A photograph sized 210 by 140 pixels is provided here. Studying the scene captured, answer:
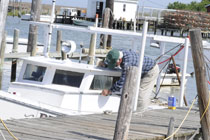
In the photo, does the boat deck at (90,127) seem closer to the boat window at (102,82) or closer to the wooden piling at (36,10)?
the boat window at (102,82)

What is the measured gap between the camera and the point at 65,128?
9.20 metres

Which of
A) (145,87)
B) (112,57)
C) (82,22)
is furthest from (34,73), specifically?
(82,22)

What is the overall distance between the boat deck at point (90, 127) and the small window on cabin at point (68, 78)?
1.42m

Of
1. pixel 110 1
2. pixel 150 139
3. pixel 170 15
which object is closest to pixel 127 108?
pixel 150 139

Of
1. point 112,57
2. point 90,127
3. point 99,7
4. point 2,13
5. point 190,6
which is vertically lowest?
point 90,127

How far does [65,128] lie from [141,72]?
3.22 m

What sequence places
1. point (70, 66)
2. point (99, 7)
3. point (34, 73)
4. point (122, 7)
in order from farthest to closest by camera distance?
point (99, 7) → point (122, 7) → point (34, 73) → point (70, 66)

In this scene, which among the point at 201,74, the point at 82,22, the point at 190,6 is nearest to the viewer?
the point at 201,74

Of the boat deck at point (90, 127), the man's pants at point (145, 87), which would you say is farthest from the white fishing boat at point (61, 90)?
the boat deck at point (90, 127)

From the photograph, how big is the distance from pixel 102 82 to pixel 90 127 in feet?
9.32

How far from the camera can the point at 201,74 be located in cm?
956

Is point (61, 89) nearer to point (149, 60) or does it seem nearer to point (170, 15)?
point (149, 60)

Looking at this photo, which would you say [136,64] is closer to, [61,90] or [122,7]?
[61,90]

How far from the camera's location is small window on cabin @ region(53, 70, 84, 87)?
12023 mm
